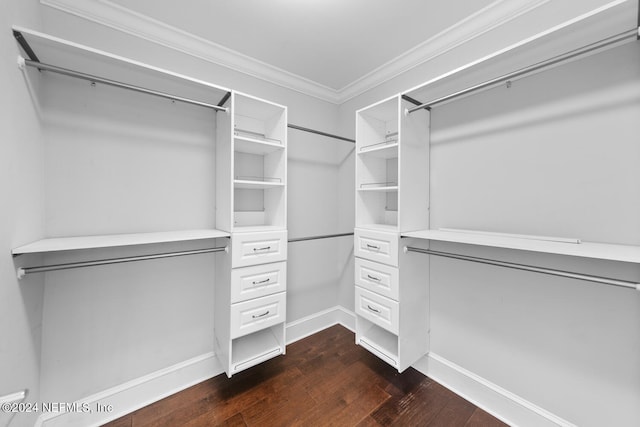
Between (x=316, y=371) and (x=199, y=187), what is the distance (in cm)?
179

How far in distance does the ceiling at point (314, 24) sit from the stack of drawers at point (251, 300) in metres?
1.52

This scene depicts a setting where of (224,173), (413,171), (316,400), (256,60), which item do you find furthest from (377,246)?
(256,60)

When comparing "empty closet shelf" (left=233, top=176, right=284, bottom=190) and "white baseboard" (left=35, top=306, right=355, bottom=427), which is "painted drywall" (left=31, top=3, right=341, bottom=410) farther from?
"empty closet shelf" (left=233, top=176, right=284, bottom=190)

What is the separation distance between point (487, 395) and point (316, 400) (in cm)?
116

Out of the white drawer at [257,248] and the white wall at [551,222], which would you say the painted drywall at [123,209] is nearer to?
the white drawer at [257,248]

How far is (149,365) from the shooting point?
5.75 ft

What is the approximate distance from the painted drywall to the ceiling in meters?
0.25

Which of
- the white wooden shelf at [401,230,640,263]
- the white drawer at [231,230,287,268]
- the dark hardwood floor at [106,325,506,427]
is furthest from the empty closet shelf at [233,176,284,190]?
the dark hardwood floor at [106,325,506,427]

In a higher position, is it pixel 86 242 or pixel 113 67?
pixel 113 67

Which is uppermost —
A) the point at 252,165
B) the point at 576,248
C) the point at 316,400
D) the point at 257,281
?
the point at 252,165

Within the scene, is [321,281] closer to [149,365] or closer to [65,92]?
[149,365]

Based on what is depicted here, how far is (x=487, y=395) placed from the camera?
64.8 inches

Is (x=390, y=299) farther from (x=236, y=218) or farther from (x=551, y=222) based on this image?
(x=236, y=218)

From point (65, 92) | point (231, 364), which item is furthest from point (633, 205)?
point (65, 92)
